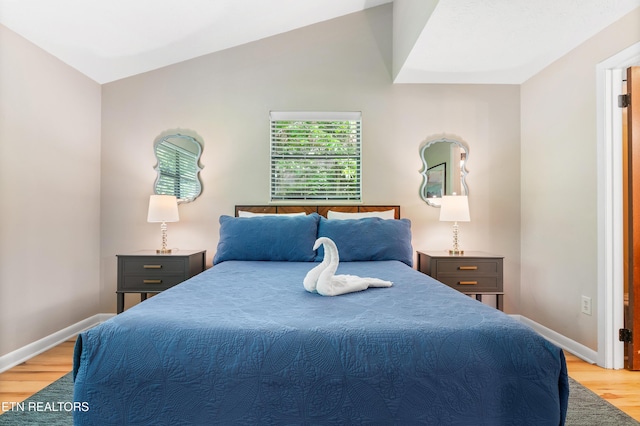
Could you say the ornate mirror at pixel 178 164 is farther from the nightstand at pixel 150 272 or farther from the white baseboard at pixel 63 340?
the white baseboard at pixel 63 340

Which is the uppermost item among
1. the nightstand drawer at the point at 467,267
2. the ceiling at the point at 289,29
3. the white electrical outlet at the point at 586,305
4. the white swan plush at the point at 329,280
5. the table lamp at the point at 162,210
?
the ceiling at the point at 289,29

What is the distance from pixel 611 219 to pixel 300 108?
2.66 meters

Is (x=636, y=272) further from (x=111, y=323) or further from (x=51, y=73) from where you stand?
(x=51, y=73)

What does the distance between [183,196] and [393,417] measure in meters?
3.02

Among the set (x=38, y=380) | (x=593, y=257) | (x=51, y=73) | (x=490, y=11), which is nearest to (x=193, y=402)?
(x=38, y=380)

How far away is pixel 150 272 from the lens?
304 centimetres

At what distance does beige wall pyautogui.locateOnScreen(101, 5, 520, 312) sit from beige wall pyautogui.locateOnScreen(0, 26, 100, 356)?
201 millimetres

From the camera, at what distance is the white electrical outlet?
104 inches

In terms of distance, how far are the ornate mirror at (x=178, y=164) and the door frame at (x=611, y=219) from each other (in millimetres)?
3310

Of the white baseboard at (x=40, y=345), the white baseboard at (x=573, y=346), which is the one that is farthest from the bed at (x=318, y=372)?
the white baseboard at (x=40, y=345)

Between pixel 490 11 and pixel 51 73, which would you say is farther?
pixel 51 73

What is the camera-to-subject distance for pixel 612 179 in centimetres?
248

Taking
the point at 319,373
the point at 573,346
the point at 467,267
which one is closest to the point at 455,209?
the point at 467,267

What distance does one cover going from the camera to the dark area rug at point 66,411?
5.95 ft
